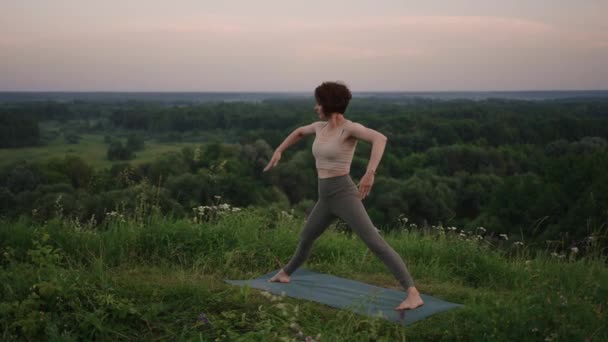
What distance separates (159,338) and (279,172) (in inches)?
1932

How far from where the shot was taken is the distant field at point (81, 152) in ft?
149

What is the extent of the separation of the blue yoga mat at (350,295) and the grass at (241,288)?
146mm

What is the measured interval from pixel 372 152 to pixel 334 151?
40 centimetres

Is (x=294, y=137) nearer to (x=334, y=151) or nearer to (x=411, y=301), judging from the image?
(x=334, y=151)

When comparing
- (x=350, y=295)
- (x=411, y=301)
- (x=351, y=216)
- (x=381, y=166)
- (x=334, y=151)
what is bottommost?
(x=381, y=166)

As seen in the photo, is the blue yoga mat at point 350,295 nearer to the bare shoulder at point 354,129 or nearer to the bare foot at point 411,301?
the bare foot at point 411,301

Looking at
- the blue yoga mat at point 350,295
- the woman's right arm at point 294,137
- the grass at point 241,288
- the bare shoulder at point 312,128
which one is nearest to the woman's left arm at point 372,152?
the bare shoulder at point 312,128

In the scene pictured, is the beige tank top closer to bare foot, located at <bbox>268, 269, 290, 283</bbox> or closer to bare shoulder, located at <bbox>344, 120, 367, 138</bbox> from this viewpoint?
bare shoulder, located at <bbox>344, 120, 367, 138</bbox>

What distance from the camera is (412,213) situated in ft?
155

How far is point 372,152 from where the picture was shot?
15.5 ft

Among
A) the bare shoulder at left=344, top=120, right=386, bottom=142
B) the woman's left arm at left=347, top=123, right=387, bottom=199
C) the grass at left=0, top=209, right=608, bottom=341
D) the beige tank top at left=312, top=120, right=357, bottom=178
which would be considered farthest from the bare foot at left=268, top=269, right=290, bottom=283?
the bare shoulder at left=344, top=120, right=386, bottom=142

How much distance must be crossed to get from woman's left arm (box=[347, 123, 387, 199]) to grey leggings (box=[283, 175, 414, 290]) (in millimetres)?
192

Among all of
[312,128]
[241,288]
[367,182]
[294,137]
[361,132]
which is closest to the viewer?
[367,182]

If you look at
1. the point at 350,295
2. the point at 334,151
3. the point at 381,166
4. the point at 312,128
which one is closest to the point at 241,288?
the point at 350,295
